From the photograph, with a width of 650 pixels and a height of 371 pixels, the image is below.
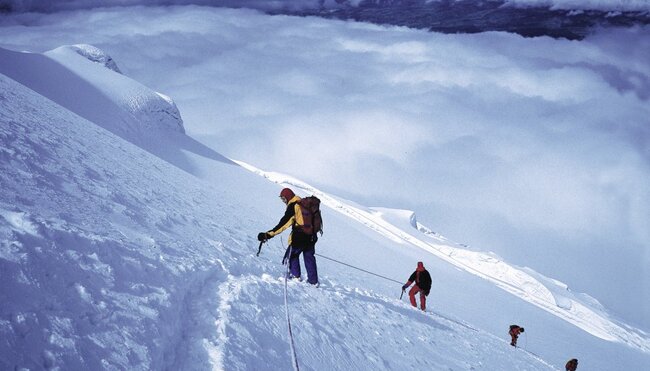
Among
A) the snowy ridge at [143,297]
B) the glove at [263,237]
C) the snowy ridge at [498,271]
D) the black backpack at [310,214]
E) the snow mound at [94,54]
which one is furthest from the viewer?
the snow mound at [94,54]

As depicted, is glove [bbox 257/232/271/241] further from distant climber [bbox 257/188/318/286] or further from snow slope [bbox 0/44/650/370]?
snow slope [bbox 0/44/650/370]

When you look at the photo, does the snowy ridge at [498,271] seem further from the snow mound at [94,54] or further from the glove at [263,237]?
the glove at [263,237]

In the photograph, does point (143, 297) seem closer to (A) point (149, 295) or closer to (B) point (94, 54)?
(A) point (149, 295)

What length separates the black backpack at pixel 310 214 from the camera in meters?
6.44

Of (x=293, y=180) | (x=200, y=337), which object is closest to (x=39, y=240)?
(x=200, y=337)

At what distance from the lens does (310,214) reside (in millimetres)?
6543

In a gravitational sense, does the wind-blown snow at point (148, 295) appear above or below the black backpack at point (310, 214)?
below

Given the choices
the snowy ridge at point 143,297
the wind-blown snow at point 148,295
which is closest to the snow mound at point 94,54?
the wind-blown snow at point 148,295

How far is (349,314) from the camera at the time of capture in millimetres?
5914

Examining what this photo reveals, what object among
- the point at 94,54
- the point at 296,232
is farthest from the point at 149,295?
the point at 94,54

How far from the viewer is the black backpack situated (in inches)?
254

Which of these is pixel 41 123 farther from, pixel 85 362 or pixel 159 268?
pixel 85 362

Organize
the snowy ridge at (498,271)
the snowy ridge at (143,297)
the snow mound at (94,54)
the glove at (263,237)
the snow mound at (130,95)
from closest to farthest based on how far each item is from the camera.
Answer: the snowy ridge at (143,297)
the glove at (263,237)
the snow mound at (130,95)
the snowy ridge at (498,271)
the snow mound at (94,54)

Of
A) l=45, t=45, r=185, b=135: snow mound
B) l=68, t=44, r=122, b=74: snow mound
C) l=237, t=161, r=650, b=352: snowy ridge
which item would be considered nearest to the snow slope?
l=45, t=45, r=185, b=135: snow mound
